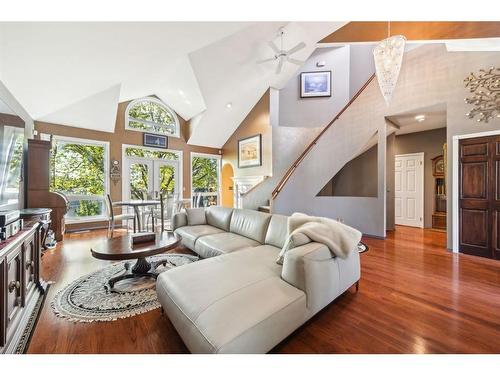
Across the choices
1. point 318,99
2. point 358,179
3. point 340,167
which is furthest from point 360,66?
point 340,167

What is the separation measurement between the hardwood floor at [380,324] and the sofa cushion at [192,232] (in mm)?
1238

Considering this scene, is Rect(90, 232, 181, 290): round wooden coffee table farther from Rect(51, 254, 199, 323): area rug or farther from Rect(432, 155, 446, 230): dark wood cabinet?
Rect(432, 155, 446, 230): dark wood cabinet

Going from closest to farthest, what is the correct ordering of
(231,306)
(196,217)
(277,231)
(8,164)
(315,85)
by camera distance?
(231,306)
(8,164)
(277,231)
(196,217)
(315,85)

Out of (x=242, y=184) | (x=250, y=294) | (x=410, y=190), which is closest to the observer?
(x=250, y=294)

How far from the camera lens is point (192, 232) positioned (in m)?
3.28

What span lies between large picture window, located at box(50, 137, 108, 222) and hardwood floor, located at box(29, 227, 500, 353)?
3.15 metres

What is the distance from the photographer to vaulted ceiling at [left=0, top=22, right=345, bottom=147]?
9.18 ft

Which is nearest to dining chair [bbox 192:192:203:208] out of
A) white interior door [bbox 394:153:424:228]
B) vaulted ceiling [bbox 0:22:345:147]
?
vaulted ceiling [bbox 0:22:345:147]

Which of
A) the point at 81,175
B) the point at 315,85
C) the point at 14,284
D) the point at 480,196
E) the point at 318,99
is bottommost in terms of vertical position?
the point at 14,284

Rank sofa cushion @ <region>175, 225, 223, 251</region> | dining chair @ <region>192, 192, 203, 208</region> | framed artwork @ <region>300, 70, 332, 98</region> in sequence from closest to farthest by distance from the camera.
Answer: sofa cushion @ <region>175, 225, 223, 251</region>, framed artwork @ <region>300, 70, 332, 98</region>, dining chair @ <region>192, 192, 203, 208</region>

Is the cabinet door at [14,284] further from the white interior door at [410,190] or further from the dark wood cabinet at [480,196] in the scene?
the white interior door at [410,190]

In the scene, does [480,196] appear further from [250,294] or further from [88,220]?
[88,220]

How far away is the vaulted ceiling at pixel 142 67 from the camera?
280 centimetres

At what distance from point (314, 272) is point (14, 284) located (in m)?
2.22
